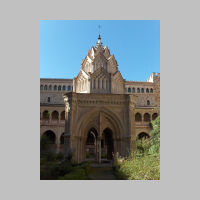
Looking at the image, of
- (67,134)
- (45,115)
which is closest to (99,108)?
(67,134)

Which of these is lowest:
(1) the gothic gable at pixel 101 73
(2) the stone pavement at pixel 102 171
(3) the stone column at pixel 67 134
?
(2) the stone pavement at pixel 102 171

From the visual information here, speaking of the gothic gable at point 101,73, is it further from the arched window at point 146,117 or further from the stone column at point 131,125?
the arched window at point 146,117

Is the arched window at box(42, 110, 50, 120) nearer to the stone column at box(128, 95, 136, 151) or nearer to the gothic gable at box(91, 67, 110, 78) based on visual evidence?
the gothic gable at box(91, 67, 110, 78)

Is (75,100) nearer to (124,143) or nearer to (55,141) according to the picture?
(124,143)

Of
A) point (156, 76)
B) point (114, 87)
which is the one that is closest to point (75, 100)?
point (114, 87)

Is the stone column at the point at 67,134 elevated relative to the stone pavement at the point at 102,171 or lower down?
elevated

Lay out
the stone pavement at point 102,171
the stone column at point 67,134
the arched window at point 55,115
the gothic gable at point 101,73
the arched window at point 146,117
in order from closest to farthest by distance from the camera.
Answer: the stone pavement at point 102,171
the stone column at point 67,134
the gothic gable at point 101,73
the arched window at point 55,115
the arched window at point 146,117

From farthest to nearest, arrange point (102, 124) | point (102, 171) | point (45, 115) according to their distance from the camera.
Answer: point (45, 115) → point (102, 124) → point (102, 171)

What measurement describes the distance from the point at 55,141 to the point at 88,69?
55.5 ft

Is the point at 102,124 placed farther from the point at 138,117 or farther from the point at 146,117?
the point at 146,117

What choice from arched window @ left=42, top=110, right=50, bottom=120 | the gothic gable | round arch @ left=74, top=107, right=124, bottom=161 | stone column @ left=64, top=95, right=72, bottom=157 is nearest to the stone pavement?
round arch @ left=74, top=107, right=124, bottom=161

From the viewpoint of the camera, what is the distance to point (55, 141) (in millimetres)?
32844

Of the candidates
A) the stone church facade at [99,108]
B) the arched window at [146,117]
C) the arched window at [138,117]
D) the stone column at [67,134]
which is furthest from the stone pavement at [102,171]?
the arched window at [146,117]

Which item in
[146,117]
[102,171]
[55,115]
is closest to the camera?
[102,171]
